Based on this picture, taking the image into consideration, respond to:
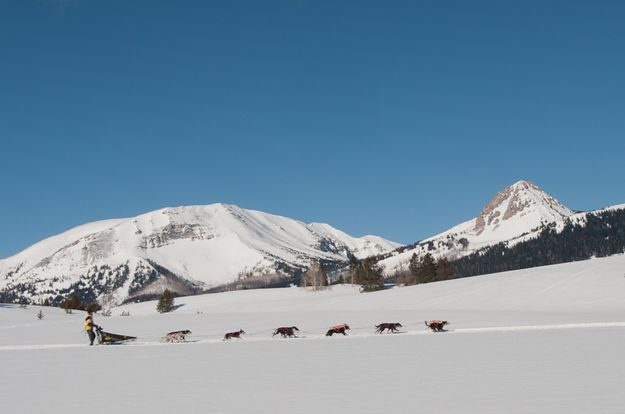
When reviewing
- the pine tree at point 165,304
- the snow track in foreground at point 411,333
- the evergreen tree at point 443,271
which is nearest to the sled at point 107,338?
the snow track in foreground at point 411,333

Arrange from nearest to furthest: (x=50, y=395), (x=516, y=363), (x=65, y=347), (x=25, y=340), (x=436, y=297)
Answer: (x=50, y=395)
(x=516, y=363)
(x=65, y=347)
(x=25, y=340)
(x=436, y=297)

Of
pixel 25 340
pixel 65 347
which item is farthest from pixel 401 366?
pixel 25 340

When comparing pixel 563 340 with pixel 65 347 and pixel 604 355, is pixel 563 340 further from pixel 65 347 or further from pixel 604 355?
pixel 65 347

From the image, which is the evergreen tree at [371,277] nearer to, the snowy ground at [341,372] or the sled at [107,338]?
the snowy ground at [341,372]

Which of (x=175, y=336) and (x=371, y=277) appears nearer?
(x=175, y=336)

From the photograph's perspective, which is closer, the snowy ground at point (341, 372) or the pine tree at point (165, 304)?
the snowy ground at point (341, 372)

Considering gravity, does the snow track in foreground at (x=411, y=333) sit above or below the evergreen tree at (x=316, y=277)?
below

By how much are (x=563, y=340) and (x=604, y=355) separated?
17.8ft

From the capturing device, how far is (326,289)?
4914 inches

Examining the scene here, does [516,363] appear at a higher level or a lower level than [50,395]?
lower

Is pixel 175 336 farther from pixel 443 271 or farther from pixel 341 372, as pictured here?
pixel 443 271

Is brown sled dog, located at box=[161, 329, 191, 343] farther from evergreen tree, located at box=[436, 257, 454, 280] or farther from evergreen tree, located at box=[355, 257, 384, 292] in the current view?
evergreen tree, located at box=[436, 257, 454, 280]

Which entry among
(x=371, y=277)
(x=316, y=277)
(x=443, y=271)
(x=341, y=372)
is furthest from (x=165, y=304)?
(x=341, y=372)

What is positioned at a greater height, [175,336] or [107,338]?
[107,338]
